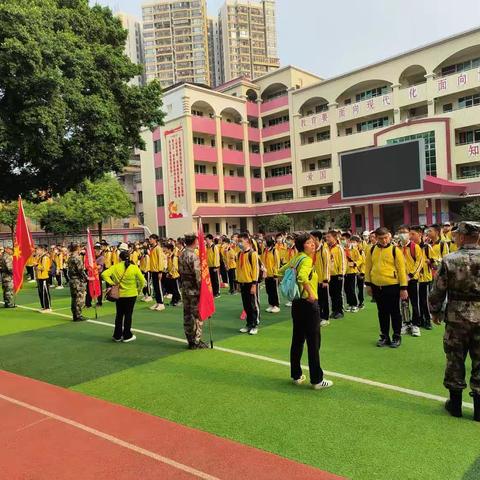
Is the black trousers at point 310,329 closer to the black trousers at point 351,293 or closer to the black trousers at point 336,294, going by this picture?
the black trousers at point 336,294

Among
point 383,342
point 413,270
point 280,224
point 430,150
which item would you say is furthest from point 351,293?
point 280,224

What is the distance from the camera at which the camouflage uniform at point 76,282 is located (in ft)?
33.4

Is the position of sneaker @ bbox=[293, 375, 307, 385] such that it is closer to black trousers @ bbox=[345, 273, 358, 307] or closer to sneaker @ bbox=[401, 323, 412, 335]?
sneaker @ bbox=[401, 323, 412, 335]

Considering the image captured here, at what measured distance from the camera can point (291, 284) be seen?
16.6ft

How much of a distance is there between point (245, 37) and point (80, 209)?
80.1m

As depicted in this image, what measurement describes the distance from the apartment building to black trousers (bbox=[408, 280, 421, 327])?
21760 millimetres

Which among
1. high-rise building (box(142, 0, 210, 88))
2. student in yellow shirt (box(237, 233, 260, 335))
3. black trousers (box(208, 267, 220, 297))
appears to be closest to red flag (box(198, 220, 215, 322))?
student in yellow shirt (box(237, 233, 260, 335))

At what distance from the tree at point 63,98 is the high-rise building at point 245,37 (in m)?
89.8

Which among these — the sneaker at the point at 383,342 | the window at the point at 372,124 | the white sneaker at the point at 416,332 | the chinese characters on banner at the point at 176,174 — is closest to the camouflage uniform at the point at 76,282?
the sneaker at the point at 383,342

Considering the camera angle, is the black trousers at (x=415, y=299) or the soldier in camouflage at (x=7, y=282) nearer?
the black trousers at (x=415, y=299)

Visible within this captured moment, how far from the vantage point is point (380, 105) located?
35.8 meters

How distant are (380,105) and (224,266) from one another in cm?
2608

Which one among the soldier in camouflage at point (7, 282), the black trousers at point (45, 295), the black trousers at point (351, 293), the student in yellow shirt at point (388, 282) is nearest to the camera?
the student in yellow shirt at point (388, 282)

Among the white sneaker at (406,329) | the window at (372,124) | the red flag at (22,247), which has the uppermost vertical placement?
the window at (372,124)
